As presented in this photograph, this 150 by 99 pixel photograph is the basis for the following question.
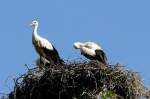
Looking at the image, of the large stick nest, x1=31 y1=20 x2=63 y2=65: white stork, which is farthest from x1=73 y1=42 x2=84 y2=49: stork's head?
the large stick nest

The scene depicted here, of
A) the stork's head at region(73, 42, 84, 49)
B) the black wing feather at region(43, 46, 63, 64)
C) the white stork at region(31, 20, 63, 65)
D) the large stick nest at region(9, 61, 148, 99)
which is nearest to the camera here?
the large stick nest at region(9, 61, 148, 99)

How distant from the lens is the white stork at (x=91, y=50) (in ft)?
70.8

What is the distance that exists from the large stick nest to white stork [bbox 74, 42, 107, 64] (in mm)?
1974

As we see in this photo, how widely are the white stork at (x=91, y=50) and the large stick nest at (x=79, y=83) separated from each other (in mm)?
1974

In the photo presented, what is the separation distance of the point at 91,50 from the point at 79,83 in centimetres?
274

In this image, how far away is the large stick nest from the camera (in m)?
19.1

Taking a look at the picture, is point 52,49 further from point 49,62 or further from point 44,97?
point 44,97

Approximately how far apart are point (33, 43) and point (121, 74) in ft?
12.9

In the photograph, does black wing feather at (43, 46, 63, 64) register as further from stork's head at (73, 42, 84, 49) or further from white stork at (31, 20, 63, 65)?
stork's head at (73, 42, 84, 49)

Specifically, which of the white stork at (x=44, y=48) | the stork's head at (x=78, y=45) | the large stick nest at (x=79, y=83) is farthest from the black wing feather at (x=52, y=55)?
the large stick nest at (x=79, y=83)

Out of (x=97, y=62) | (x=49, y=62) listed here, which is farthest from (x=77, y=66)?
(x=49, y=62)

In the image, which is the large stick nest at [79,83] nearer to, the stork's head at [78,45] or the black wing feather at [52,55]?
the black wing feather at [52,55]

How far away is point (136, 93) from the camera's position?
19328 mm

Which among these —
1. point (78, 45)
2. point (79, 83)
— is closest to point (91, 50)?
point (78, 45)
